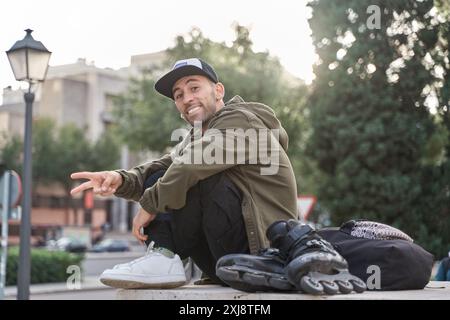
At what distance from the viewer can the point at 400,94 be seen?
44.2ft

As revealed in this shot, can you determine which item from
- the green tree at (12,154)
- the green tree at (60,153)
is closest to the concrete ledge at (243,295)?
the green tree at (60,153)

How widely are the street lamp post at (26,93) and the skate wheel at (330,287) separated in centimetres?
689

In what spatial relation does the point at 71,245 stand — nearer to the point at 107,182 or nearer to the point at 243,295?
the point at 107,182

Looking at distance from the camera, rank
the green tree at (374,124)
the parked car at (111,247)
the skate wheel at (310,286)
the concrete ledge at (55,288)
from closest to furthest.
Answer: the skate wheel at (310,286) < the green tree at (374,124) < the concrete ledge at (55,288) < the parked car at (111,247)

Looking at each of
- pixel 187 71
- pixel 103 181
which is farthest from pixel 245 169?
pixel 103 181

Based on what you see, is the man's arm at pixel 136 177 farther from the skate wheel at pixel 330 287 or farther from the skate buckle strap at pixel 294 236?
the skate wheel at pixel 330 287

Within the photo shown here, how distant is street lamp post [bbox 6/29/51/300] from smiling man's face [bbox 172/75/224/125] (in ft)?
19.2

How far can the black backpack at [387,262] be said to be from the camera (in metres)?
2.95

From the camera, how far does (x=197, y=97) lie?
330cm

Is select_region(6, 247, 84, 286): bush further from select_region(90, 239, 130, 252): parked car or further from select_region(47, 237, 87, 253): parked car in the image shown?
select_region(90, 239, 130, 252): parked car

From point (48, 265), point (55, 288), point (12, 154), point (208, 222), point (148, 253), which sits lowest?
point (55, 288)

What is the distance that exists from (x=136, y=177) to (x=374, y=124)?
11508mm

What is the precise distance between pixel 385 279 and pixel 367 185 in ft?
38.2

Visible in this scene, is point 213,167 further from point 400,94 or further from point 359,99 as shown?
point 359,99
